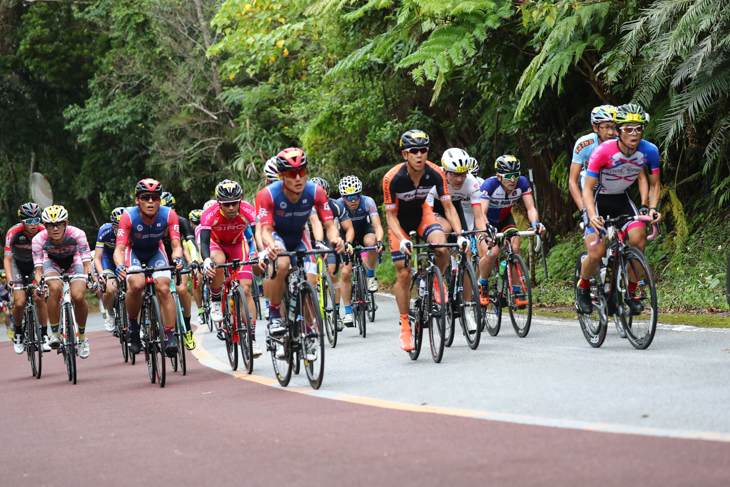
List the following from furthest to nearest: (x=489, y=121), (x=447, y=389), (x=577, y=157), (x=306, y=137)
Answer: (x=306, y=137) < (x=489, y=121) < (x=577, y=157) < (x=447, y=389)

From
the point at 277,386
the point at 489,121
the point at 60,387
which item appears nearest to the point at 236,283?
the point at 277,386

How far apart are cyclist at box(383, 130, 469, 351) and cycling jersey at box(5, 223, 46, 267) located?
6508 millimetres

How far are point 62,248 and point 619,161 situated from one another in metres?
7.79

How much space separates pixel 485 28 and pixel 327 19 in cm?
576

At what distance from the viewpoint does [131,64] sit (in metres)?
36.7

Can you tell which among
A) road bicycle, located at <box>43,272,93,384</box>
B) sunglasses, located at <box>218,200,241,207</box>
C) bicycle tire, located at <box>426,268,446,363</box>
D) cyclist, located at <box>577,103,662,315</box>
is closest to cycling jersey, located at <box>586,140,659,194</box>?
cyclist, located at <box>577,103,662,315</box>

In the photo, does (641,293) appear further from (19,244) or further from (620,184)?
(19,244)

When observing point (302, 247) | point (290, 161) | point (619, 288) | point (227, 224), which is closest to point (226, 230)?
point (227, 224)

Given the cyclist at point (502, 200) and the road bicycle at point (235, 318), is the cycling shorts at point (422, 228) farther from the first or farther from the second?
the road bicycle at point (235, 318)

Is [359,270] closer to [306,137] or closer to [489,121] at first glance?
[489,121]

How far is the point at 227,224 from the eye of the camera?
1179cm

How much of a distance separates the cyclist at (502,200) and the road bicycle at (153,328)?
3861 mm

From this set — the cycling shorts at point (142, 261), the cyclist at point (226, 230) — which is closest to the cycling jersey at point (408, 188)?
the cyclist at point (226, 230)

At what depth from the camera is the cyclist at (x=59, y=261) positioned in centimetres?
1237
